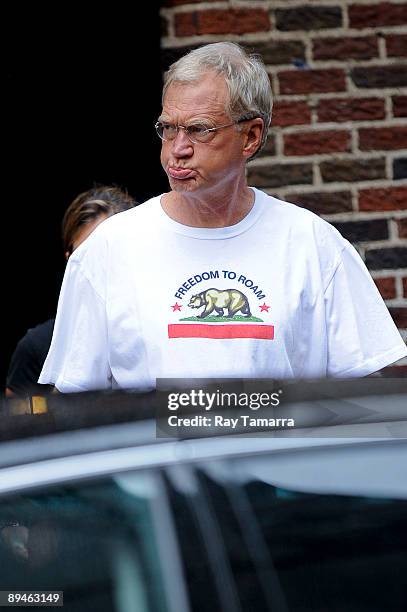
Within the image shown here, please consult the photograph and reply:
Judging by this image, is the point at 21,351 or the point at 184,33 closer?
the point at 21,351

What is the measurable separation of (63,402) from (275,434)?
315mm

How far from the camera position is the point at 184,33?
14.3 feet

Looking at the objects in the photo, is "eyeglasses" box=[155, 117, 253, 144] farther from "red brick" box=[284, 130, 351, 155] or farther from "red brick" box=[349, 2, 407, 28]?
"red brick" box=[349, 2, 407, 28]

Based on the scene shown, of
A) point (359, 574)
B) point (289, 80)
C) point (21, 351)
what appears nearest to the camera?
point (359, 574)

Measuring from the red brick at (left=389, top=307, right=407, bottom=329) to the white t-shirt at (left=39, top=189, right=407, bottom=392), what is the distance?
1589 millimetres

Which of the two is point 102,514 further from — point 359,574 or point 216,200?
point 216,200

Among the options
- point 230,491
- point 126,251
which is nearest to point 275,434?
point 230,491

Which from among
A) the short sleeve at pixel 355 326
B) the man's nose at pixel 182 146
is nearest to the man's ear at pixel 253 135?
the man's nose at pixel 182 146

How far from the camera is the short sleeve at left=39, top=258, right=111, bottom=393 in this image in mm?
2672

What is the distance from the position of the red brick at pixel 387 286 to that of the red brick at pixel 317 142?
0.46m

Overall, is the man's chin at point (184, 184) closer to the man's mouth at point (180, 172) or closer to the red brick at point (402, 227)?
the man's mouth at point (180, 172)

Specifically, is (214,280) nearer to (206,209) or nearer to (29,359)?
(206,209)

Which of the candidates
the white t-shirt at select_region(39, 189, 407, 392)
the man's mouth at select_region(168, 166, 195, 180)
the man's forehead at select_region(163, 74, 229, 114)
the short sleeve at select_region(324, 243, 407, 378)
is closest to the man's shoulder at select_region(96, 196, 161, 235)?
the white t-shirt at select_region(39, 189, 407, 392)

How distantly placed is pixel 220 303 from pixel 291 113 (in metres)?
1.90
